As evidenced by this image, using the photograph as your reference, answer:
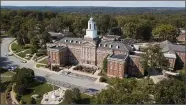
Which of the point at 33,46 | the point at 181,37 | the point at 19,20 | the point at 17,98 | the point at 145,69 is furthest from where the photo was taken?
the point at 19,20

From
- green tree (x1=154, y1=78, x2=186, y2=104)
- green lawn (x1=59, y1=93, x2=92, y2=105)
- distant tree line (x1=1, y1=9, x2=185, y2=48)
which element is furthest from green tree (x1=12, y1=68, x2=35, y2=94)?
green tree (x1=154, y1=78, x2=186, y2=104)

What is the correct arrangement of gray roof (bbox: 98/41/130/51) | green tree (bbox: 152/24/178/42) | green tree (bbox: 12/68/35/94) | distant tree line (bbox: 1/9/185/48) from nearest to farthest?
green tree (bbox: 12/68/35/94) < gray roof (bbox: 98/41/130/51) < distant tree line (bbox: 1/9/185/48) < green tree (bbox: 152/24/178/42)

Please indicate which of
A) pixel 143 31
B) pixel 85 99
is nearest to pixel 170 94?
pixel 85 99

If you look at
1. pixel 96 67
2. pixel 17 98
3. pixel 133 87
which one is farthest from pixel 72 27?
pixel 133 87

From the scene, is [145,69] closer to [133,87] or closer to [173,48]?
[173,48]

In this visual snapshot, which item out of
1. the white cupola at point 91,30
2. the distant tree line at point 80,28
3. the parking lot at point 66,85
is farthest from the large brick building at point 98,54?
the distant tree line at point 80,28

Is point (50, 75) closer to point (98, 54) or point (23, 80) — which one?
point (23, 80)

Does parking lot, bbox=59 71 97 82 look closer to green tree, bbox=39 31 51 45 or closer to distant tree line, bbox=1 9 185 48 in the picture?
distant tree line, bbox=1 9 185 48

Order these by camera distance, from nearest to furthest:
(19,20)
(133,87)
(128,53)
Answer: (133,87), (128,53), (19,20)
